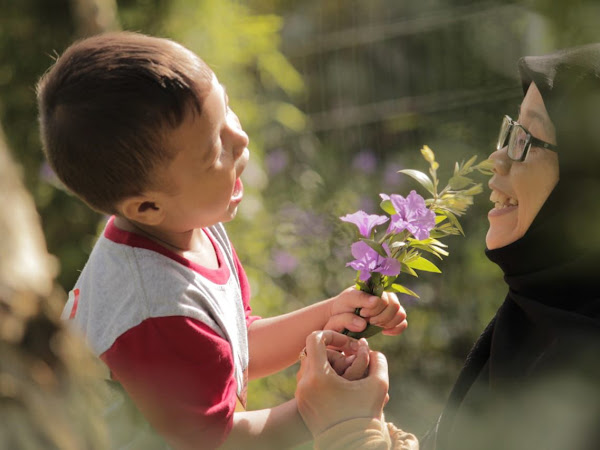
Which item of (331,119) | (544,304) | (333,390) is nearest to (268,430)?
(333,390)

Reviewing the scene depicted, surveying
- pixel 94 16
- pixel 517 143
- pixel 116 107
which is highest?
pixel 116 107

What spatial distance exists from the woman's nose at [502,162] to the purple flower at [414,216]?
9.2 inches

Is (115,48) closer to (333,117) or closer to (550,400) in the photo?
(550,400)

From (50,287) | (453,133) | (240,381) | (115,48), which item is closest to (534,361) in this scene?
(240,381)

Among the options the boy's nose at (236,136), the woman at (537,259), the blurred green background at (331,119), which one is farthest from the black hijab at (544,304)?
the blurred green background at (331,119)

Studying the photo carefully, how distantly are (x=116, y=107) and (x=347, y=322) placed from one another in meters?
0.70

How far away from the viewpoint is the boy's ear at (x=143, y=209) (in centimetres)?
170

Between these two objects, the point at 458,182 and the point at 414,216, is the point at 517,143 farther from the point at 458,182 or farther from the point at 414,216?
the point at 414,216

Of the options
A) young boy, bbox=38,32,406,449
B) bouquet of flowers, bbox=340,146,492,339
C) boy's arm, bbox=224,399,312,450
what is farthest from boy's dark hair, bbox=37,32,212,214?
boy's arm, bbox=224,399,312,450

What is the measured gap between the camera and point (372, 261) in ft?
5.81

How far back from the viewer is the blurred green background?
3.63 meters

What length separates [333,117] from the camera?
5.95 metres

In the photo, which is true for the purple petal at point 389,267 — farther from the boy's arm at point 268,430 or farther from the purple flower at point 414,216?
the boy's arm at point 268,430

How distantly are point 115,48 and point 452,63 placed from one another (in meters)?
4.36
